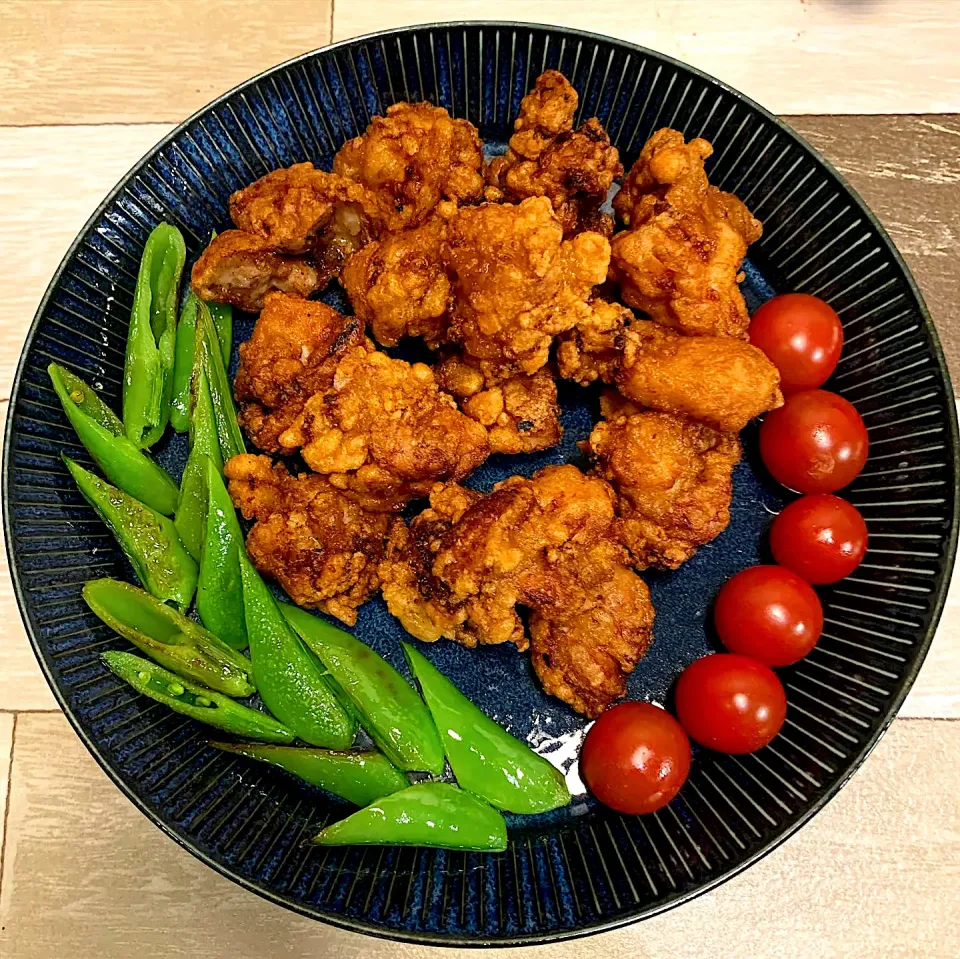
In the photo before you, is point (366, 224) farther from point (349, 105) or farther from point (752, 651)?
point (752, 651)

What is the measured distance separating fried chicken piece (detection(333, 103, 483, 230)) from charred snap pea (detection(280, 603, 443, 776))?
1.21 m

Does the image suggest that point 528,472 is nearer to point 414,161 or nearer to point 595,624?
point 595,624

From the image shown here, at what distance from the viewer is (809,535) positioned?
225 centimetres

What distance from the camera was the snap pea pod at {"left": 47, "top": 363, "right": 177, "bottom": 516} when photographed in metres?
2.31

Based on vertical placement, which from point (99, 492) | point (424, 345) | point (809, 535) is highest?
point (424, 345)

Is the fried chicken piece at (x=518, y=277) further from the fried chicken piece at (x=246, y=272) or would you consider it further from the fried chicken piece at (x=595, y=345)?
the fried chicken piece at (x=246, y=272)

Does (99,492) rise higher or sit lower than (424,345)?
lower

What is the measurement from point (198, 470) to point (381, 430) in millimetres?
587

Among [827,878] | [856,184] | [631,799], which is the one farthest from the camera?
[856,184]

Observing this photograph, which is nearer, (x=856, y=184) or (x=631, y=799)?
(x=631, y=799)

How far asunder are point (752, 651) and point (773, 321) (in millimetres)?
938

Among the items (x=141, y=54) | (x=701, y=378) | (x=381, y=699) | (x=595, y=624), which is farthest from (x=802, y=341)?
Answer: (x=141, y=54)

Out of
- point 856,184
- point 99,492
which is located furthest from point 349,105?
point 856,184

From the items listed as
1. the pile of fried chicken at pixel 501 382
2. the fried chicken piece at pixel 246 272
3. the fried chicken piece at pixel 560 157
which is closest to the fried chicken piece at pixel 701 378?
the pile of fried chicken at pixel 501 382
